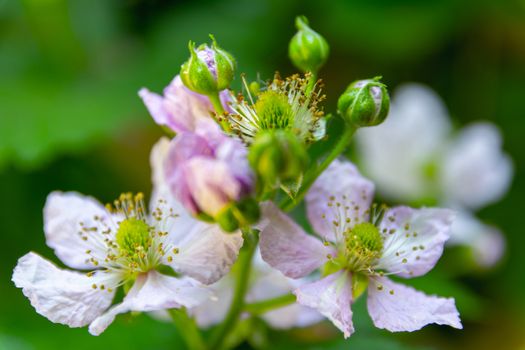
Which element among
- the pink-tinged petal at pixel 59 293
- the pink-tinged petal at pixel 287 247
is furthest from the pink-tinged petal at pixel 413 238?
the pink-tinged petal at pixel 59 293

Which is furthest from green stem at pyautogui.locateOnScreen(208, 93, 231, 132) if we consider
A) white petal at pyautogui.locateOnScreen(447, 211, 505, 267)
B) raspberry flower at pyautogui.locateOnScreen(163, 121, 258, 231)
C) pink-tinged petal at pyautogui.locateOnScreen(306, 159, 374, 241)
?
white petal at pyautogui.locateOnScreen(447, 211, 505, 267)

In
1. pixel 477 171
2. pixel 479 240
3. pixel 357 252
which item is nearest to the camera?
pixel 357 252

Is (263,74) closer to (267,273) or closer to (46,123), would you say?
(46,123)

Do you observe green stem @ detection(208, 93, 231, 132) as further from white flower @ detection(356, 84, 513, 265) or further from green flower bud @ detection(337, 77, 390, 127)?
white flower @ detection(356, 84, 513, 265)

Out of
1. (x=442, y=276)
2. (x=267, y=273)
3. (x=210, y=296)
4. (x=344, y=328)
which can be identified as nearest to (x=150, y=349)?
(x=267, y=273)

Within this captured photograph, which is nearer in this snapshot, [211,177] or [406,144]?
[211,177]

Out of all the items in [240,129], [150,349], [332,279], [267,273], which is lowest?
[150,349]

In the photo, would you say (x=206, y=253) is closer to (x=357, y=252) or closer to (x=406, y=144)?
(x=357, y=252)

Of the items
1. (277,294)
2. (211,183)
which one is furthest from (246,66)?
(211,183)
